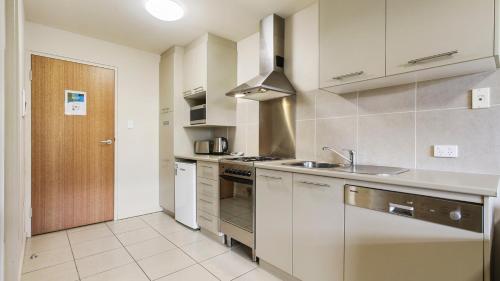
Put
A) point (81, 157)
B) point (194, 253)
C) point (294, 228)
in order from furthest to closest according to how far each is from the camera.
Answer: point (81, 157), point (194, 253), point (294, 228)

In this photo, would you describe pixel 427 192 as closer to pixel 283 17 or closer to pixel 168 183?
pixel 283 17

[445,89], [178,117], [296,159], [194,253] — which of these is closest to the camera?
[445,89]

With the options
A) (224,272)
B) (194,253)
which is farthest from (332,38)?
(194,253)

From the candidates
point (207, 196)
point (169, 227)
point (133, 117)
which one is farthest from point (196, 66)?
point (169, 227)

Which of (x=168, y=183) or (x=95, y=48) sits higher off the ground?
(x=95, y=48)

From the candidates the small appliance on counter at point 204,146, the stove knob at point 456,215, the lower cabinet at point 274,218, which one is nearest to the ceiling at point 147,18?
the small appliance on counter at point 204,146

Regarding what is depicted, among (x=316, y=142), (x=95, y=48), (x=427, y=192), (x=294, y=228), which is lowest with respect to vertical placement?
(x=294, y=228)

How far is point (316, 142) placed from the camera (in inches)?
85.3

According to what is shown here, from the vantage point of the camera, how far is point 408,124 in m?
1.62

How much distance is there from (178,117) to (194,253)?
1722 millimetres

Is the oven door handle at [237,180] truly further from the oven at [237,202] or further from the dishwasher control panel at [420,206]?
the dishwasher control panel at [420,206]

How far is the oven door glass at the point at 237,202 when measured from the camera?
202cm

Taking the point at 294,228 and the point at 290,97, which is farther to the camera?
the point at 290,97

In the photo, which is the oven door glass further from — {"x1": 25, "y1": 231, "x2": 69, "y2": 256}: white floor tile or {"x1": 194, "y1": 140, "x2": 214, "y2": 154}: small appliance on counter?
{"x1": 25, "y1": 231, "x2": 69, "y2": 256}: white floor tile
